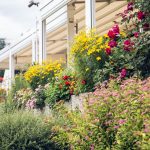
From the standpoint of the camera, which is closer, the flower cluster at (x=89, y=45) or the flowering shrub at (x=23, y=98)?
the flower cluster at (x=89, y=45)

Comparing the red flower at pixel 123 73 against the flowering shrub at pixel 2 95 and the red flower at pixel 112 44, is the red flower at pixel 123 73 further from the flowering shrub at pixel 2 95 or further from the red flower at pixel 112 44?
the flowering shrub at pixel 2 95

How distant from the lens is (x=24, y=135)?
6.93m

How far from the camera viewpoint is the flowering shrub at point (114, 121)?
15.3ft

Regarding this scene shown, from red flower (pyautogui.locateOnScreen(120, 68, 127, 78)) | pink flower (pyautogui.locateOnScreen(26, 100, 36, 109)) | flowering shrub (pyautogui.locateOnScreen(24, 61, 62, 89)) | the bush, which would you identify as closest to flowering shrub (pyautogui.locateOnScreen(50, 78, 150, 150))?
red flower (pyautogui.locateOnScreen(120, 68, 127, 78))

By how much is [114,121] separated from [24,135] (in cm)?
208

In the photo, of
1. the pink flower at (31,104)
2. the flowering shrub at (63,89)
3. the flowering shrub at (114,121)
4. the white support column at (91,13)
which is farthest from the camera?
the pink flower at (31,104)

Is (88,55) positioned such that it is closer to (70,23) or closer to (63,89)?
(63,89)

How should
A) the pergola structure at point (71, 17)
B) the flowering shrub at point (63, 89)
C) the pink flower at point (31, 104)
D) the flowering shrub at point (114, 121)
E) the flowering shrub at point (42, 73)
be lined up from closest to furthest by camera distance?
1. the flowering shrub at point (114, 121)
2. the flowering shrub at point (63, 89)
3. the pink flower at point (31, 104)
4. the flowering shrub at point (42, 73)
5. the pergola structure at point (71, 17)

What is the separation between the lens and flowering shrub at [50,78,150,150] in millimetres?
4665

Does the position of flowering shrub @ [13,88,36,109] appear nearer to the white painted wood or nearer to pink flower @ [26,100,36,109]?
pink flower @ [26,100,36,109]

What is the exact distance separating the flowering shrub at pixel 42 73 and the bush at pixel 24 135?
3367 millimetres

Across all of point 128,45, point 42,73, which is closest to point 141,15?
point 128,45

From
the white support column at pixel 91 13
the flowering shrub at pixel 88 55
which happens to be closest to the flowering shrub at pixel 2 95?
the white support column at pixel 91 13

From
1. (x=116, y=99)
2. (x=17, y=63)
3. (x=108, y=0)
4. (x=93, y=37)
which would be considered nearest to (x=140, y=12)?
(x=93, y=37)
